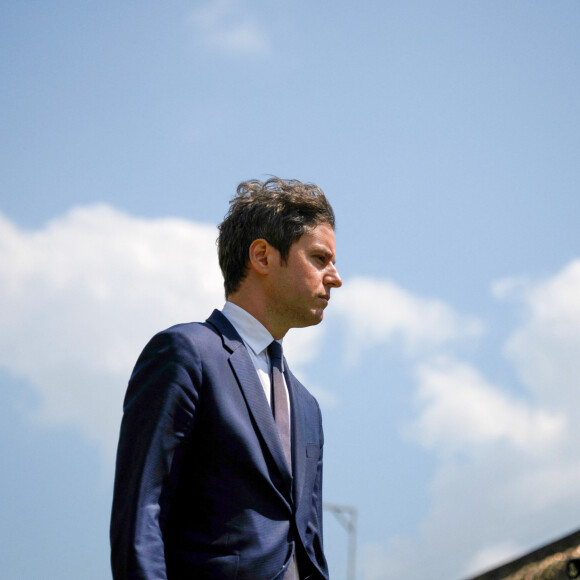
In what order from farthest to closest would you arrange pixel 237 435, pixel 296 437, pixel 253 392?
pixel 296 437 → pixel 253 392 → pixel 237 435

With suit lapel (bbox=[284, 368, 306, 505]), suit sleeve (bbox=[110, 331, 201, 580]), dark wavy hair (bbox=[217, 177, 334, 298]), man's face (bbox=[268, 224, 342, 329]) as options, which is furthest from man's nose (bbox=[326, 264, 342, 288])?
suit sleeve (bbox=[110, 331, 201, 580])

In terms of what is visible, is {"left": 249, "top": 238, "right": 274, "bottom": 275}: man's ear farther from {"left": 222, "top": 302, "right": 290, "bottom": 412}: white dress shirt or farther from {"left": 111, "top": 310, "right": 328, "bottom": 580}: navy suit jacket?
{"left": 111, "top": 310, "right": 328, "bottom": 580}: navy suit jacket

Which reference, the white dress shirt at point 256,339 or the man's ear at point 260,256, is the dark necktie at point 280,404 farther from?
the man's ear at point 260,256

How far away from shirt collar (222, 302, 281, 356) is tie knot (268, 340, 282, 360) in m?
0.02

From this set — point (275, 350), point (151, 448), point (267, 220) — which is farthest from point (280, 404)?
point (267, 220)

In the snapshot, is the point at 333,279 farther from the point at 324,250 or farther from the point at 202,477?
the point at 202,477

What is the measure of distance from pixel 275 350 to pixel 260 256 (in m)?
0.43

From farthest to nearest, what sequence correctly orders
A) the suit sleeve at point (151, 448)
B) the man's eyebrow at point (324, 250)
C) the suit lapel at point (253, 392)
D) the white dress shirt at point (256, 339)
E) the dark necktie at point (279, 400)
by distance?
1. the man's eyebrow at point (324, 250)
2. the white dress shirt at point (256, 339)
3. the dark necktie at point (279, 400)
4. the suit lapel at point (253, 392)
5. the suit sleeve at point (151, 448)

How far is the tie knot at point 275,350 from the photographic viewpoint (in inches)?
148

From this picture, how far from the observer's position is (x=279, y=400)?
363 cm

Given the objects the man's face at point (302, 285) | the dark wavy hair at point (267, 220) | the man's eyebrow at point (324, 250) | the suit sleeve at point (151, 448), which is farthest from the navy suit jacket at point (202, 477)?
the man's eyebrow at point (324, 250)

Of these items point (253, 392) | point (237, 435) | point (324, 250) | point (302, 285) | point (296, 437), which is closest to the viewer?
point (237, 435)

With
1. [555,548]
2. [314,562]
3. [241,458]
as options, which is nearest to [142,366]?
[241,458]

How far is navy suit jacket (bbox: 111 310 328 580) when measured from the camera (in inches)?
122
